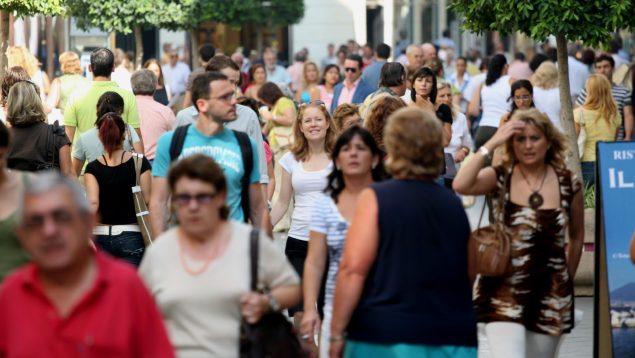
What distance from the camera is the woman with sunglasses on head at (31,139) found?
10.0 m

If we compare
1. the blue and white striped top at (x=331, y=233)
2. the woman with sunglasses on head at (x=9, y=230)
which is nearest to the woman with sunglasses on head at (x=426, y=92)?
the blue and white striped top at (x=331, y=233)

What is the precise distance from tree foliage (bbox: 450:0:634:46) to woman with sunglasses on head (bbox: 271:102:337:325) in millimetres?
5105

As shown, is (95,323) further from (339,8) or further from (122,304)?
(339,8)

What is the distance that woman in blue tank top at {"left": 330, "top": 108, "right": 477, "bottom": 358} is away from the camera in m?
6.08

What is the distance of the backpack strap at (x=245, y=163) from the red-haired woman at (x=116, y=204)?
73.7 inches

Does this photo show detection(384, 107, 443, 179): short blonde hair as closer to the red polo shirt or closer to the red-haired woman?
the red polo shirt

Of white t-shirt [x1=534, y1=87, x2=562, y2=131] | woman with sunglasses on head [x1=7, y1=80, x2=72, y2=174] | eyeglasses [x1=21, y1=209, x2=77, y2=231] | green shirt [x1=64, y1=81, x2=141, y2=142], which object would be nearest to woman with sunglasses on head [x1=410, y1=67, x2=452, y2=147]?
green shirt [x1=64, y1=81, x2=141, y2=142]

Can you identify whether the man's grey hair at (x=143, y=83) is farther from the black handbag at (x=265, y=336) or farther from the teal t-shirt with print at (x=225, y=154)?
the black handbag at (x=265, y=336)

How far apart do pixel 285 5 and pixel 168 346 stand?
119ft

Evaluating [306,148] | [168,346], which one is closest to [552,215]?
[306,148]

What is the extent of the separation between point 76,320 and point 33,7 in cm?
1325

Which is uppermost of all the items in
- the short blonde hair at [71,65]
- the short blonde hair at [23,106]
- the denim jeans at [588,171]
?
the short blonde hair at [71,65]

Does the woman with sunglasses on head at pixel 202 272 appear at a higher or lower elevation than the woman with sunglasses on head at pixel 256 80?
lower

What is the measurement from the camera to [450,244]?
6180 mm
